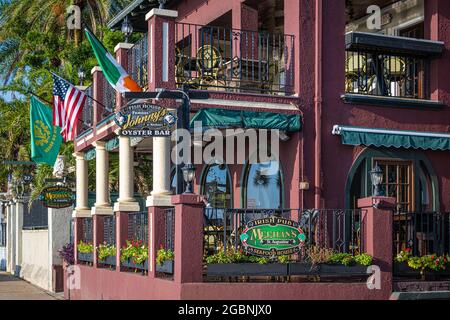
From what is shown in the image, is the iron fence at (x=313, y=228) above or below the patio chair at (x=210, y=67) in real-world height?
below

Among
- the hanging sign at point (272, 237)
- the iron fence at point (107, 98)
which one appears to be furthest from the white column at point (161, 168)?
the iron fence at point (107, 98)

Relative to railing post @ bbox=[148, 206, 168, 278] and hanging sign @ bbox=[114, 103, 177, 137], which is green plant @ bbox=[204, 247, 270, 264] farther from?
hanging sign @ bbox=[114, 103, 177, 137]

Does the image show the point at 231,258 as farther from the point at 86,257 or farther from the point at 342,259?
the point at 86,257

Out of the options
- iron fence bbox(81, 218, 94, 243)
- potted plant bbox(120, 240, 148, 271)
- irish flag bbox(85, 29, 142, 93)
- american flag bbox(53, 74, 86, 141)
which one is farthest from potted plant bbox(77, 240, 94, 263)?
irish flag bbox(85, 29, 142, 93)

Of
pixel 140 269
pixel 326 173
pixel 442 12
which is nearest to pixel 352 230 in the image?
pixel 326 173

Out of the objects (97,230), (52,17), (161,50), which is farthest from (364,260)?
(52,17)

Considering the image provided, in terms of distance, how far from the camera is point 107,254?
16672 mm

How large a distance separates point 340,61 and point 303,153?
1.96 meters

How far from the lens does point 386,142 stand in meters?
15.0

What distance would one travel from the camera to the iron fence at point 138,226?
1481 cm

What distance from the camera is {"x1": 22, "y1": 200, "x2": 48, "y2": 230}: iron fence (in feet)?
84.4

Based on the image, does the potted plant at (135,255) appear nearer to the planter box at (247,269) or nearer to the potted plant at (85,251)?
the planter box at (247,269)

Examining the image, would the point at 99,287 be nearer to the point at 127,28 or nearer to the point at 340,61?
the point at 127,28

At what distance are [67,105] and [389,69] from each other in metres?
6.94
